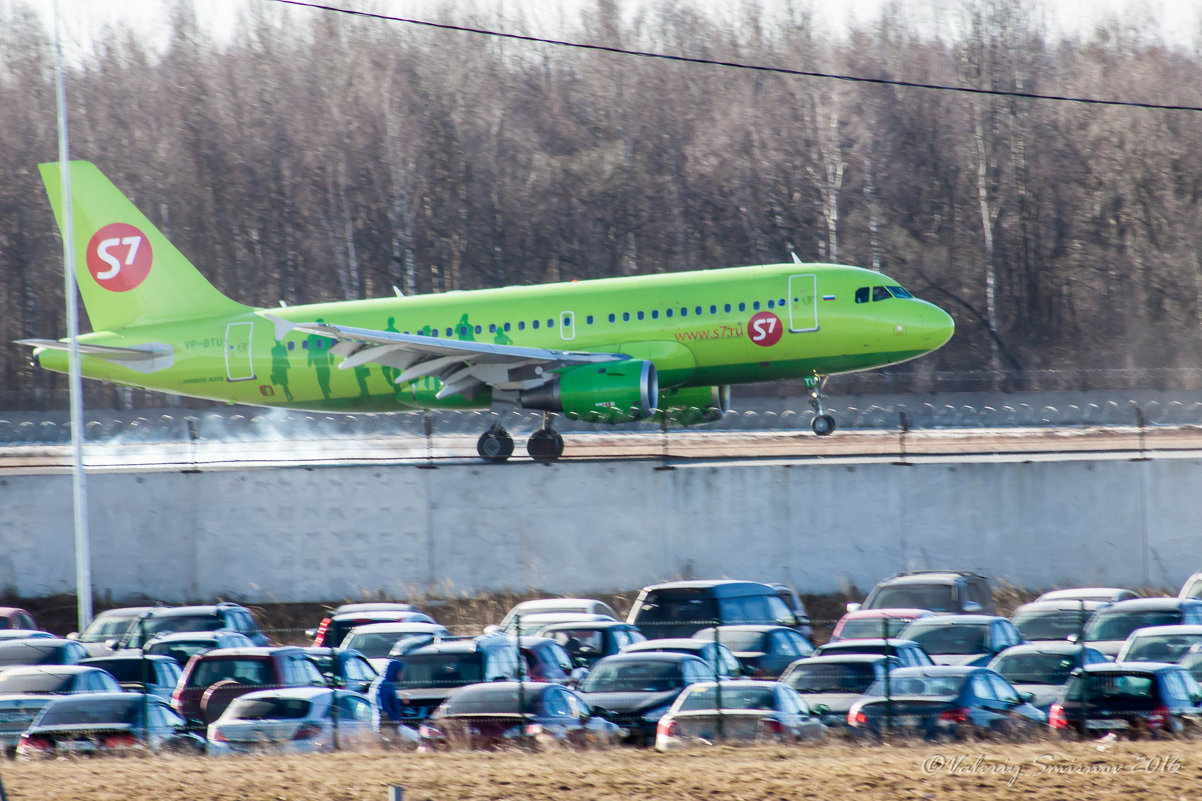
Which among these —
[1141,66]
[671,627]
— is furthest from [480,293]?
[1141,66]

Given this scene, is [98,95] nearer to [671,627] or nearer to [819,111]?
[819,111]

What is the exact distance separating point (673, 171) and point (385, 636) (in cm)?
4482

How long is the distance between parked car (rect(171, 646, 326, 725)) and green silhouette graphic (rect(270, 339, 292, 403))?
14703 millimetres

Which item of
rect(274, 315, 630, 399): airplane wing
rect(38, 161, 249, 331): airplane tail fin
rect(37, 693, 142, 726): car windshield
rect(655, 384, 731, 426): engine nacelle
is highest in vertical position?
rect(38, 161, 249, 331): airplane tail fin

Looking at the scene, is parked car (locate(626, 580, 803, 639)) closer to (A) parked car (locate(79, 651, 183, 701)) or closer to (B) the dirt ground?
(A) parked car (locate(79, 651, 183, 701))

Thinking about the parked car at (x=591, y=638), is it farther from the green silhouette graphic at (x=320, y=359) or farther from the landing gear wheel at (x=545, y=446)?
the green silhouette graphic at (x=320, y=359)

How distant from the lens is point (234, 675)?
49.8 feet

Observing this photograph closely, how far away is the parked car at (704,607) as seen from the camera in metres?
19.5

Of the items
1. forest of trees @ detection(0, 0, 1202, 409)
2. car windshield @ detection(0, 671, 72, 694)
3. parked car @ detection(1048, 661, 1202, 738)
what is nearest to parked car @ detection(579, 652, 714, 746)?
parked car @ detection(1048, 661, 1202, 738)

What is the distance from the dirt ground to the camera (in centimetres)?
986

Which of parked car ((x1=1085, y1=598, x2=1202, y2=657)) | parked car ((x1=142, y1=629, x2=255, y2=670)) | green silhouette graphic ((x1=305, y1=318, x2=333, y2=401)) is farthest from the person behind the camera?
green silhouette graphic ((x1=305, y1=318, x2=333, y2=401))

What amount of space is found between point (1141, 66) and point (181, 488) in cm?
5383

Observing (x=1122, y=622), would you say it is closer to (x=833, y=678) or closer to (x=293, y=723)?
(x=833, y=678)

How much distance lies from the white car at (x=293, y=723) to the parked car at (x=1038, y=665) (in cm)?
710
